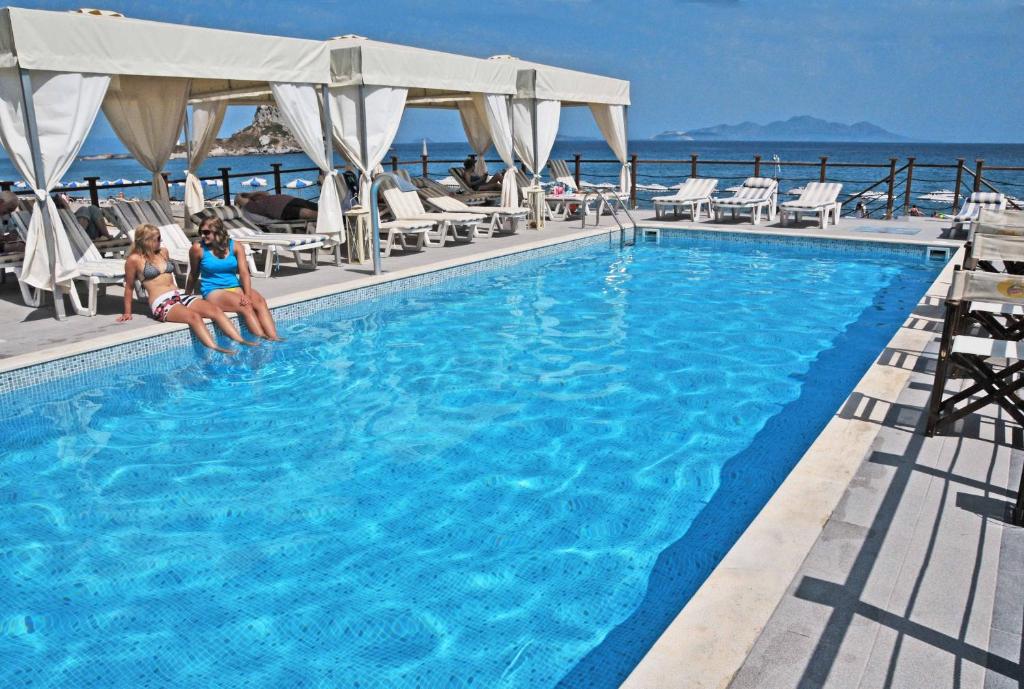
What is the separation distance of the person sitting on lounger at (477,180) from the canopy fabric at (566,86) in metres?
2.33

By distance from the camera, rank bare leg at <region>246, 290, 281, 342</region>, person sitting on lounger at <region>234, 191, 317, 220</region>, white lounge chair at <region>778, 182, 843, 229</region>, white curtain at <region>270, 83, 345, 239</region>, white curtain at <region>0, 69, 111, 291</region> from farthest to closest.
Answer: white lounge chair at <region>778, 182, 843, 229</region>, person sitting on lounger at <region>234, 191, 317, 220</region>, white curtain at <region>270, 83, 345, 239</region>, bare leg at <region>246, 290, 281, 342</region>, white curtain at <region>0, 69, 111, 291</region>

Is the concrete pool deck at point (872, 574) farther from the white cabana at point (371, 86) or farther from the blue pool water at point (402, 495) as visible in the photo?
the white cabana at point (371, 86)

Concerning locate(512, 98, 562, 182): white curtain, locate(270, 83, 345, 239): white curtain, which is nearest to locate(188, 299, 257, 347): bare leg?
locate(270, 83, 345, 239): white curtain

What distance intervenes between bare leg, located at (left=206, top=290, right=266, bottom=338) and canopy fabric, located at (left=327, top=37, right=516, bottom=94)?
3195mm

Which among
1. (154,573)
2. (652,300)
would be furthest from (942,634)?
(652,300)

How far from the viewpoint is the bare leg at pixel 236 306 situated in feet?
19.8

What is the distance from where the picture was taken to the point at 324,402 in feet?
17.0

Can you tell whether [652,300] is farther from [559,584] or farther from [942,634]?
[942,634]

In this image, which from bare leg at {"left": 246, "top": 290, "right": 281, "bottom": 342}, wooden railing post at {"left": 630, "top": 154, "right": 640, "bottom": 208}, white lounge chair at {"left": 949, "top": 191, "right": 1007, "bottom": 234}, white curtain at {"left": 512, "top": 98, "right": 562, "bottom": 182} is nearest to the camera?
bare leg at {"left": 246, "top": 290, "right": 281, "bottom": 342}

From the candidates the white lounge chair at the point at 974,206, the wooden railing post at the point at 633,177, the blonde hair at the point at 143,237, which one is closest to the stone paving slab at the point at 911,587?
the blonde hair at the point at 143,237

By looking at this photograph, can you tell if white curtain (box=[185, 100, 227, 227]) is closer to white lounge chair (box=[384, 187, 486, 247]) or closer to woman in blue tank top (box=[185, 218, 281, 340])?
white lounge chair (box=[384, 187, 486, 247])

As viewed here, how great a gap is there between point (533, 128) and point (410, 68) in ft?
9.22

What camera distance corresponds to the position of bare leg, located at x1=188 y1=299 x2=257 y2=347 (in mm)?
5910

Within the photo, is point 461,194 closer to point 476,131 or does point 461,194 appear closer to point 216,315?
point 476,131
